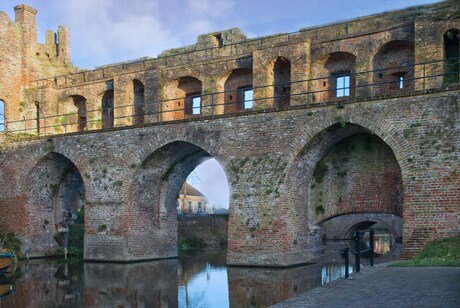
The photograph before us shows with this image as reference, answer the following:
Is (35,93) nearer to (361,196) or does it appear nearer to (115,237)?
(115,237)

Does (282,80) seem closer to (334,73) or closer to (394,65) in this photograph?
(334,73)

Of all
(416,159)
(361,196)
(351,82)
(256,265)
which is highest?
(351,82)

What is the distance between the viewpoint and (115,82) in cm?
2445

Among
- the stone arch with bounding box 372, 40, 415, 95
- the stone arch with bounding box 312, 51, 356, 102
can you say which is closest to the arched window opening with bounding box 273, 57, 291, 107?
the stone arch with bounding box 312, 51, 356, 102

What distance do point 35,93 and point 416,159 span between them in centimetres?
1863

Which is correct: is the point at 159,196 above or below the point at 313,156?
below

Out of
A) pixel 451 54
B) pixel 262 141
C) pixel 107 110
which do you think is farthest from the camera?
pixel 107 110

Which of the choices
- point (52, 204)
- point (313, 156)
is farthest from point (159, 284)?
point (52, 204)

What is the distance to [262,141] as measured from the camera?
713 inches

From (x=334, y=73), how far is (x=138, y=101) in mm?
9100

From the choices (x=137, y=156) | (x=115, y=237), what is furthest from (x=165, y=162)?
(x=115, y=237)

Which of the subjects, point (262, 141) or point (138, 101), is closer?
point (262, 141)

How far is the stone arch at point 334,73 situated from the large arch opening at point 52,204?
36.2ft

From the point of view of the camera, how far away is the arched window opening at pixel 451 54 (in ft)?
59.4
